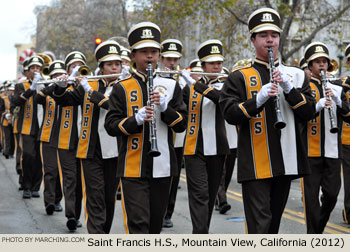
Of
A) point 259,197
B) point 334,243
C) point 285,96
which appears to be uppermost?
point 285,96

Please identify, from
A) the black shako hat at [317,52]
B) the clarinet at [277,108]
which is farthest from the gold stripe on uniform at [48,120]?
the clarinet at [277,108]

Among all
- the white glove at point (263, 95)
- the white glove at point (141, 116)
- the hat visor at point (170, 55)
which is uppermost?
the hat visor at point (170, 55)

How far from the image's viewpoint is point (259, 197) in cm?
569

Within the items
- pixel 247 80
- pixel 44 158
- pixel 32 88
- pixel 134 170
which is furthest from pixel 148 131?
pixel 32 88

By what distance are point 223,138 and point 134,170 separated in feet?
8.54

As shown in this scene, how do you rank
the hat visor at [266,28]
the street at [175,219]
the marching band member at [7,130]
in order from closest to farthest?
the hat visor at [266,28] → the street at [175,219] → the marching band member at [7,130]

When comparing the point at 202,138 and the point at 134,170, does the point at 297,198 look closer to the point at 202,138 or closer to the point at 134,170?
the point at 202,138

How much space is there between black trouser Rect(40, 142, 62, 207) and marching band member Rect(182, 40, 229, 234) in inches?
114

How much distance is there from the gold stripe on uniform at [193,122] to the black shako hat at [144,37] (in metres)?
2.42

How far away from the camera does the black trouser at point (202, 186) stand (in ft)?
25.5

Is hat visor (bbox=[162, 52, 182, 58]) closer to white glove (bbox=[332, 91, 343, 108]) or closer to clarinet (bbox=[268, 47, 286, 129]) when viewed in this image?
white glove (bbox=[332, 91, 343, 108])

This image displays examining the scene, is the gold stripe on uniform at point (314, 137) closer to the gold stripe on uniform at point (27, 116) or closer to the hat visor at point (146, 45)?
the hat visor at point (146, 45)

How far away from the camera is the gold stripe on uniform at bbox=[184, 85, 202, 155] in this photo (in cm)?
848

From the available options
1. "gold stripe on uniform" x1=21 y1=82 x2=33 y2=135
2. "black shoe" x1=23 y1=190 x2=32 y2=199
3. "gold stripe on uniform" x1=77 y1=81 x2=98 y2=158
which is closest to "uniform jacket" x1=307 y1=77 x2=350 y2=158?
"gold stripe on uniform" x1=77 y1=81 x2=98 y2=158
